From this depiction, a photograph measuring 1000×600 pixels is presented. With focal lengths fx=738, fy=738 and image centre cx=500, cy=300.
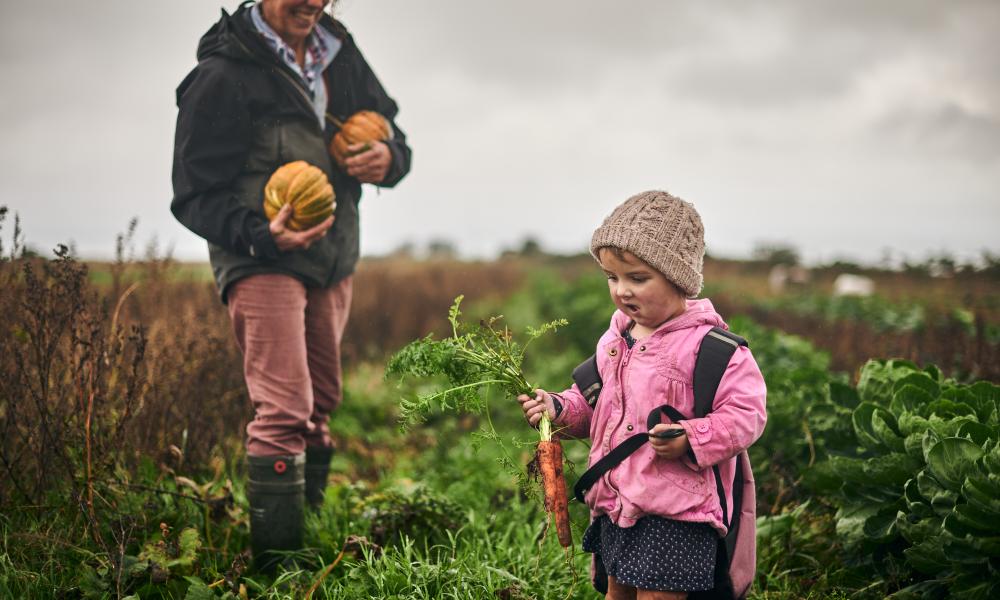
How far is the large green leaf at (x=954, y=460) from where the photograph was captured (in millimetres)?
2646

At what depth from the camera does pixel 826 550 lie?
3383 millimetres

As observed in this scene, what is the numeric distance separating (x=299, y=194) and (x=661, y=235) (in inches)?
63.5

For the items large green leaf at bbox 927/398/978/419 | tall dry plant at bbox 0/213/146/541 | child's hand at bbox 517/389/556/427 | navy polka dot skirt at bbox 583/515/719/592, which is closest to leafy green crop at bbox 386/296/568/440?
child's hand at bbox 517/389/556/427

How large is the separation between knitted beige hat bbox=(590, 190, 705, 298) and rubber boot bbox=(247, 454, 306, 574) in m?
1.74

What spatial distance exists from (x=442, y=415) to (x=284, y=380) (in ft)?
11.8

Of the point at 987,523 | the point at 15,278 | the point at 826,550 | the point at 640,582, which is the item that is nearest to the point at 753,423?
the point at 640,582

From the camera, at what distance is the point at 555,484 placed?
2434 mm

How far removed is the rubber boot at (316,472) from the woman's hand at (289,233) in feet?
3.67

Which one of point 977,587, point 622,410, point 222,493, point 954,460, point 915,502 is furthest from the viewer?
point 222,493

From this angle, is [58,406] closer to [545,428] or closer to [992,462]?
[545,428]

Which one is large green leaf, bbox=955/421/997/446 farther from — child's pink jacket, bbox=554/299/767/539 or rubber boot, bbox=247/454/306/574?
rubber boot, bbox=247/454/306/574

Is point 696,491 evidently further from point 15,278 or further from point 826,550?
point 15,278

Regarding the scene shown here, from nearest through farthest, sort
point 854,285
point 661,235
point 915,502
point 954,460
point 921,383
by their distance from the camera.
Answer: point 661,235
point 954,460
point 915,502
point 921,383
point 854,285

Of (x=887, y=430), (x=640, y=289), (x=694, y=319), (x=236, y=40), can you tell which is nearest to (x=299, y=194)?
(x=236, y=40)
